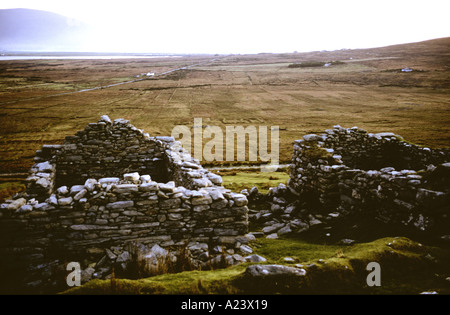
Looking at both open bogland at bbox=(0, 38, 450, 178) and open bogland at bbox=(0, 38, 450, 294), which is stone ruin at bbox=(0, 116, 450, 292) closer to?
open bogland at bbox=(0, 38, 450, 294)

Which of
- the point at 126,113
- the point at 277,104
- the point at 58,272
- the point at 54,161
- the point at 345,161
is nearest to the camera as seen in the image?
the point at 58,272

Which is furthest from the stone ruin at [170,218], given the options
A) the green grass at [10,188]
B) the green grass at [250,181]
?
the green grass at [10,188]

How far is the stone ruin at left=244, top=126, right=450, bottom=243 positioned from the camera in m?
6.74

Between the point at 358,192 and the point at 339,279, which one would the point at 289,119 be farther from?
the point at 339,279

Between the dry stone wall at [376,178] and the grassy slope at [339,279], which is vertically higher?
the dry stone wall at [376,178]

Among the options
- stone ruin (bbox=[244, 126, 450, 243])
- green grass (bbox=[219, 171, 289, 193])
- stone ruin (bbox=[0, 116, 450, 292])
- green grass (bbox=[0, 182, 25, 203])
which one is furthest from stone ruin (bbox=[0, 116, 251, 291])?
green grass (bbox=[0, 182, 25, 203])

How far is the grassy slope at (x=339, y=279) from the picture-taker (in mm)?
4531

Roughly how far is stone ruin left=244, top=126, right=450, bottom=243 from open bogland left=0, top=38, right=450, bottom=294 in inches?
41.5

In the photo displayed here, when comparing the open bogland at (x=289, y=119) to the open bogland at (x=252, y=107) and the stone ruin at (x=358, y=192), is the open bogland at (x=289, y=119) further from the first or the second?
the stone ruin at (x=358, y=192)

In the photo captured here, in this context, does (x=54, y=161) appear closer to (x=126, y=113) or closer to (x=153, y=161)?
(x=153, y=161)

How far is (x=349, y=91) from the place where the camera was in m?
67.2

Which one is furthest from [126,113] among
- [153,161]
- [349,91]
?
[349,91]

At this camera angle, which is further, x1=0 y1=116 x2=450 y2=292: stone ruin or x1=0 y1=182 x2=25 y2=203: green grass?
x1=0 y1=182 x2=25 y2=203: green grass
